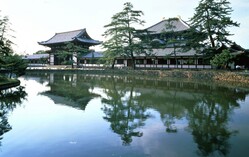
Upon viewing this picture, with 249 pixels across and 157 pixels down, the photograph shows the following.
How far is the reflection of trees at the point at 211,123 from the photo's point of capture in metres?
7.71

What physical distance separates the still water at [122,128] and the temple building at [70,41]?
39417 mm

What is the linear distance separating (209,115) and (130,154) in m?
6.50

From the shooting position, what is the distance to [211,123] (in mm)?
10500

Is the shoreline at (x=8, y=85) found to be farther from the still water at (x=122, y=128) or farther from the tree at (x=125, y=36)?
the tree at (x=125, y=36)

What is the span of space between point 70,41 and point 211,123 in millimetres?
47234

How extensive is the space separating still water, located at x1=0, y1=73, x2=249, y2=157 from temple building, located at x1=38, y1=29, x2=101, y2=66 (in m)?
39.4

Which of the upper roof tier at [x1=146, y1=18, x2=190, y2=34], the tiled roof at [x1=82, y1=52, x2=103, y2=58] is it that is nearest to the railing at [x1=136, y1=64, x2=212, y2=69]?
the upper roof tier at [x1=146, y1=18, x2=190, y2=34]

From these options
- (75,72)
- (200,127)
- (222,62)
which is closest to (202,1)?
(222,62)

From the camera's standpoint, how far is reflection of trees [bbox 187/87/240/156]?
7.71 m

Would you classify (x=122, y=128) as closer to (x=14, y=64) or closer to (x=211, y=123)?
(x=211, y=123)

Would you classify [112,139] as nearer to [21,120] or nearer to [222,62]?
[21,120]

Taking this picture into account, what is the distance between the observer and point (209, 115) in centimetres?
1205

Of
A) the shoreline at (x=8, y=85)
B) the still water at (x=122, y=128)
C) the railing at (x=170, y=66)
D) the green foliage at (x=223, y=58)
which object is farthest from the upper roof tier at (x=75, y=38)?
the still water at (x=122, y=128)

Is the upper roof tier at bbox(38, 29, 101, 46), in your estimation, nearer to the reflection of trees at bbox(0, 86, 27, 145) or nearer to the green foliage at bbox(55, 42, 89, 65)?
the green foliage at bbox(55, 42, 89, 65)
